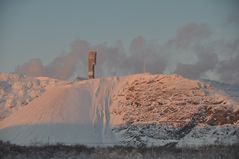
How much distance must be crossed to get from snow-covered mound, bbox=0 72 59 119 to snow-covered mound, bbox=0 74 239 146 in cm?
1186

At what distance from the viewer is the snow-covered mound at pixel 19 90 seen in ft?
169

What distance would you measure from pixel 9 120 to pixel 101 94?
7.89 metres

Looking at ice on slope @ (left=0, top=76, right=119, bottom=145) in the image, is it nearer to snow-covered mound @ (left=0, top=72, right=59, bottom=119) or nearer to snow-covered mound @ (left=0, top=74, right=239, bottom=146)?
snow-covered mound @ (left=0, top=74, right=239, bottom=146)

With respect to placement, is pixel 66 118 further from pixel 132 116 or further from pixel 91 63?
pixel 91 63

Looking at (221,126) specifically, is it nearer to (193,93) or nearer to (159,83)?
(193,93)

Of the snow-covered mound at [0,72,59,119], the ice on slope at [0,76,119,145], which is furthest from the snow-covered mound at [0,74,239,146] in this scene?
the snow-covered mound at [0,72,59,119]

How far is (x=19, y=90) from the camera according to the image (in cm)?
5503

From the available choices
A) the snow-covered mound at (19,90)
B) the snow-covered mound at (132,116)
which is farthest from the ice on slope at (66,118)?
the snow-covered mound at (19,90)

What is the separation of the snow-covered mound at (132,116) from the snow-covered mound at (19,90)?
467 inches

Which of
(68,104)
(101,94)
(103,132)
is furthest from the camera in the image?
(101,94)

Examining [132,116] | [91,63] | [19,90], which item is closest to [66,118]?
[132,116]

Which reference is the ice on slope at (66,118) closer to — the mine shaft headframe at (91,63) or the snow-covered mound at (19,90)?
the mine shaft headframe at (91,63)

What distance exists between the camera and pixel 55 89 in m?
39.7

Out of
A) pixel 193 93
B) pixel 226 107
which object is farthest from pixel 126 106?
pixel 226 107
